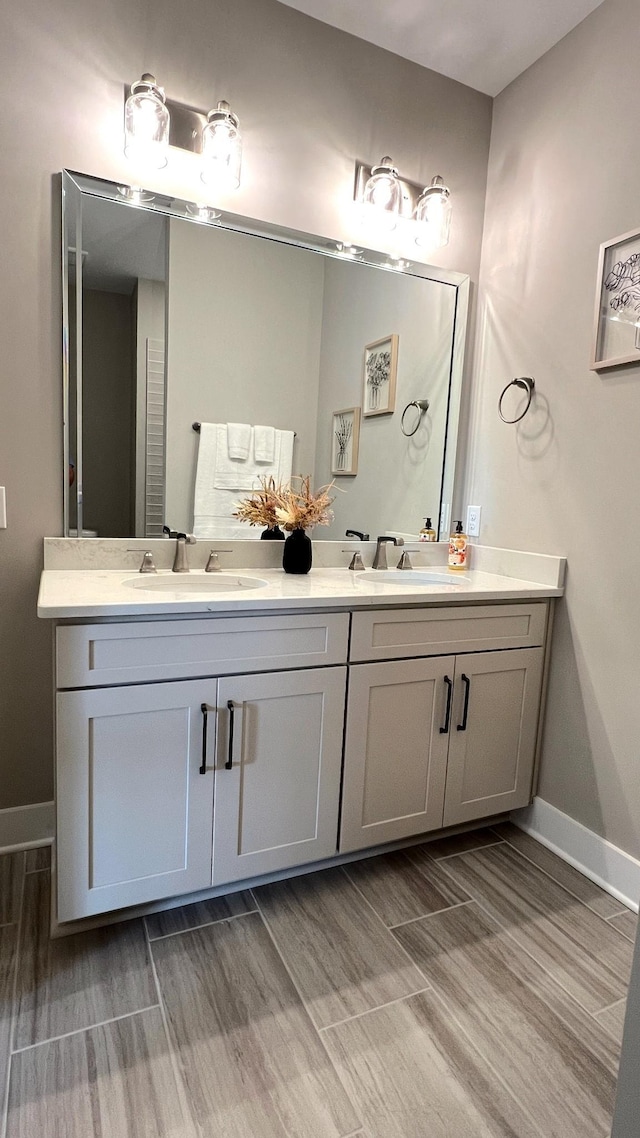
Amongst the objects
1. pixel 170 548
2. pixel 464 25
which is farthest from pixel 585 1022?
pixel 464 25

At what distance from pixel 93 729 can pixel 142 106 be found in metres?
1.66

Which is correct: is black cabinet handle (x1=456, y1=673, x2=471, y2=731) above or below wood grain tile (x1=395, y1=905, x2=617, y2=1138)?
above

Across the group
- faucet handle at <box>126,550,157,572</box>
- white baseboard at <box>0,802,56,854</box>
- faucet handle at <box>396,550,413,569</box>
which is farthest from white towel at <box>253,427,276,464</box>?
white baseboard at <box>0,802,56,854</box>

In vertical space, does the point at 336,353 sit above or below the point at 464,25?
below

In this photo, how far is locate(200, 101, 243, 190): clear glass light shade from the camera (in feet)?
5.79

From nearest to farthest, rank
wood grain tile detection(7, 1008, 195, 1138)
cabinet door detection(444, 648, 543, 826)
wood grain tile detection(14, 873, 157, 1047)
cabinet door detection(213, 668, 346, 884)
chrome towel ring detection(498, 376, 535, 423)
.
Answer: wood grain tile detection(7, 1008, 195, 1138) < wood grain tile detection(14, 873, 157, 1047) < cabinet door detection(213, 668, 346, 884) < cabinet door detection(444, 648, 543, 826) < chrome towel ring detection(498, 376, 535, 423)

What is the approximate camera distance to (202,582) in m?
1.85

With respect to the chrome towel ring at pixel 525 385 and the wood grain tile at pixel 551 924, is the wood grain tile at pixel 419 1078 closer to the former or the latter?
the wood grain tile at pixel 551 924

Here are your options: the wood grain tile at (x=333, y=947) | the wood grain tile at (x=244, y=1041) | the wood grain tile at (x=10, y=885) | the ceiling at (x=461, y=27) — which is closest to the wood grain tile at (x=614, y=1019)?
the wood grain tile at (x=333, y=947)

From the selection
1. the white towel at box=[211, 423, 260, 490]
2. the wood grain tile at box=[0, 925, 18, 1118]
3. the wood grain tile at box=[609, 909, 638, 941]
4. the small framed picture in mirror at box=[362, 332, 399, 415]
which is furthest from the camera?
the small framed picture in mirror at box=[362, 332, 399, 415]

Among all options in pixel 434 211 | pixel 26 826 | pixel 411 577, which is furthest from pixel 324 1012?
pixel 434 211

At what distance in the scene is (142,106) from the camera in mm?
1681

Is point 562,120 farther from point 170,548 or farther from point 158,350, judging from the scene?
point 170,548

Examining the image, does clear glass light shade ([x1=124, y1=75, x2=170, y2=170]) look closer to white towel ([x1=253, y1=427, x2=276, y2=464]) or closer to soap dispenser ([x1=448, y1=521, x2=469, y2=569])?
white towel ([x1=253, y1=427, x2=276, y2=464])
